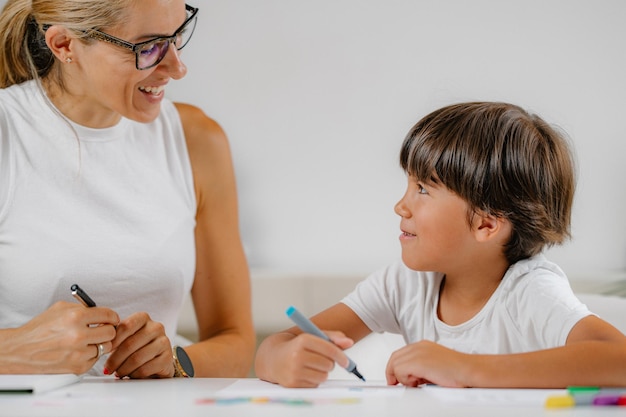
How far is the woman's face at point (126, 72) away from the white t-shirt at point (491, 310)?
0.51 metres

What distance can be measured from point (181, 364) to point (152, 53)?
1.78 ft

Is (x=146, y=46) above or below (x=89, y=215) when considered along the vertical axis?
above

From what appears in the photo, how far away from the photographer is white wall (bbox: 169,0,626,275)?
2266 mm

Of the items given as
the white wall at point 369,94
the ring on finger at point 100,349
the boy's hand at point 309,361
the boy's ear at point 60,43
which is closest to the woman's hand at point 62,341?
the ring on finger at point 100,349

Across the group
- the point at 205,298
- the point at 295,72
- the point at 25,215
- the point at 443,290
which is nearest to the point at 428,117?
the point at 443,290

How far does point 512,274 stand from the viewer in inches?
50.5

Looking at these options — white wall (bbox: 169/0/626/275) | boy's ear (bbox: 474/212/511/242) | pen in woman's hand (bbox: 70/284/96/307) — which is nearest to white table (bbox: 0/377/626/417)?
pen in woman's hand (bbox: 70/284/96/307)

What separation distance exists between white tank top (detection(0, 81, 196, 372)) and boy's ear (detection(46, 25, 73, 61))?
0.10m

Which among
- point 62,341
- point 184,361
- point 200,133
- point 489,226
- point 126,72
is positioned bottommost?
point 184,361

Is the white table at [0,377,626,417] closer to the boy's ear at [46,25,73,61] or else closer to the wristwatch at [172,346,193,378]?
the wristwatch at [172,346,193,378]

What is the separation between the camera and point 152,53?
1.42m

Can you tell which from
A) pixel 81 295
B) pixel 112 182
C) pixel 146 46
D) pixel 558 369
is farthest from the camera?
pixel 112 182

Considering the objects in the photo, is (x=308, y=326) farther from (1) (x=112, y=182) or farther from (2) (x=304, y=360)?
(1) (x=112, y=182)

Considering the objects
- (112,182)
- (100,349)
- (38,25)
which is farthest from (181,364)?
(38,25)
